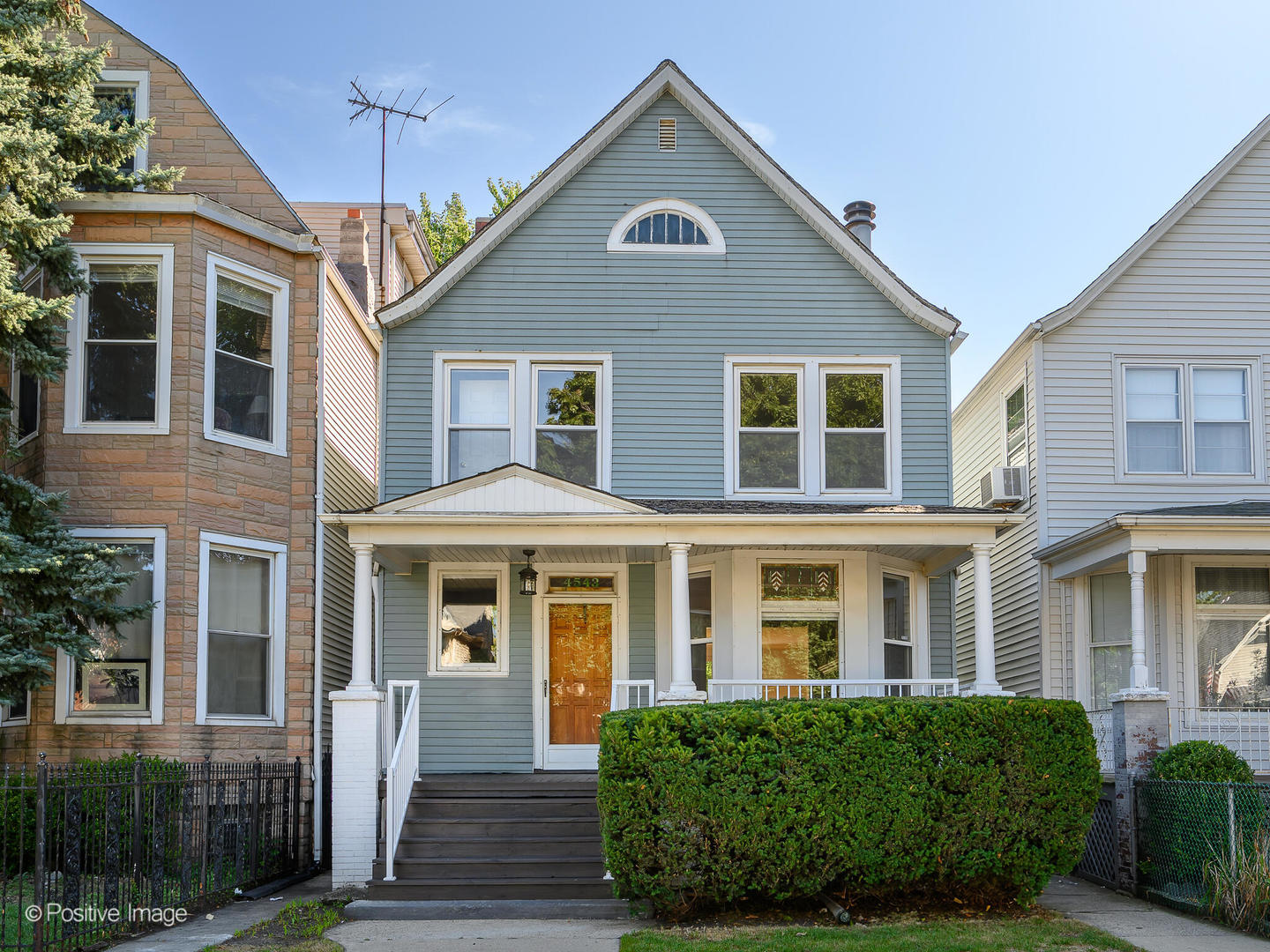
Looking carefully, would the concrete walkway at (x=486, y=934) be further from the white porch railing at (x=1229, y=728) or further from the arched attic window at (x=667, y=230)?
the arched attic window at (x=667, y=230)

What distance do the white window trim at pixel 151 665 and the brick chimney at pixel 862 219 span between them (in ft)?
31.7

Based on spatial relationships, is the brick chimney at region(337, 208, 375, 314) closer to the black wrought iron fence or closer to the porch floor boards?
the black wrought iron fence

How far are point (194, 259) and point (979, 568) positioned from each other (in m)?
8.50

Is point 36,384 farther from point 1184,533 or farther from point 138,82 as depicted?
point 1184,533

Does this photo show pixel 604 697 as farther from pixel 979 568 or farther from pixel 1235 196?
pixel 1235 196

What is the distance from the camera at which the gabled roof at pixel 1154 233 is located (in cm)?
1483

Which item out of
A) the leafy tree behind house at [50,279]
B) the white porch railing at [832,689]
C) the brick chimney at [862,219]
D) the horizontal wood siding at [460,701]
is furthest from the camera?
the brick chimney at [862,219]

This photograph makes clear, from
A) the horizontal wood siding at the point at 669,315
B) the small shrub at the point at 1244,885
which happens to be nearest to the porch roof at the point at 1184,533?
the horizontal wood siding at the point at 669,315

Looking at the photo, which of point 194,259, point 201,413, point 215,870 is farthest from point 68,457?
point 215,870

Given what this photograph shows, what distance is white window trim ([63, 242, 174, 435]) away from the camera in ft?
41.5

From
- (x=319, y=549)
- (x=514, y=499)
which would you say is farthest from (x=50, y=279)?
(x=514, y=499)

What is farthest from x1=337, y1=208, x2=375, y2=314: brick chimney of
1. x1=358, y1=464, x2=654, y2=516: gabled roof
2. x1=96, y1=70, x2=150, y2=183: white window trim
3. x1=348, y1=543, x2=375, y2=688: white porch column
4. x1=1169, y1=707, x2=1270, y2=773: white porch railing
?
x1=1169, y1=707, x2=1270, y2=773: white porch railing

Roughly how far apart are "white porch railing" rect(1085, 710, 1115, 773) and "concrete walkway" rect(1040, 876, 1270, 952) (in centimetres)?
181

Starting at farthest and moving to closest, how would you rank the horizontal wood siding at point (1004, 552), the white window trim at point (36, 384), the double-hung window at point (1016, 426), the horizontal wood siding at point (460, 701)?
1. the double-hung window at point (1016, 426)
2. the horizontal wood siding at point (1004, 552)
3. the horizontal wood siding at point (460, 701)
4. the white window trim at point (36, 384)
